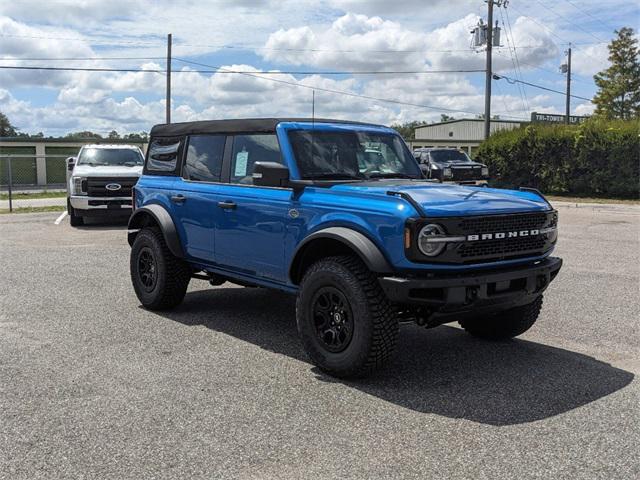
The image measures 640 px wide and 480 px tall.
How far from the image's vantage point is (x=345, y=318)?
482 cm

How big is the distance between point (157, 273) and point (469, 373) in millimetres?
3424

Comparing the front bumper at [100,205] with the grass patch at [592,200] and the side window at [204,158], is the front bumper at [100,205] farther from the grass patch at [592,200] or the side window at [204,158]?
the grass patch at [592,200]

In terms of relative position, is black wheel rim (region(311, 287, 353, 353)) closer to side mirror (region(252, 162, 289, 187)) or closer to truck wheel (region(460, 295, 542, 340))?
side mirror (region(252, 162, 289, 187))

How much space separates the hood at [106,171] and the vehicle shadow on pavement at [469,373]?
977cm

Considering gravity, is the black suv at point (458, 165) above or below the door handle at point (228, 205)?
above

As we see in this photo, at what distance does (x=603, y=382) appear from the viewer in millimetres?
4781

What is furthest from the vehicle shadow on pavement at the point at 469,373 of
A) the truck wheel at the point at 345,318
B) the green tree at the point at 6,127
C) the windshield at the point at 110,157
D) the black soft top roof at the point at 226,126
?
the green tree at the point at 6,127

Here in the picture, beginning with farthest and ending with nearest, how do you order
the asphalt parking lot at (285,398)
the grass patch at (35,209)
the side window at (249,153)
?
the grass patch at (35,209)
the side window at (249,153)
the asphalt parking lot at (285,398)

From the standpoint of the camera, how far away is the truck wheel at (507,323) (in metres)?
5.58

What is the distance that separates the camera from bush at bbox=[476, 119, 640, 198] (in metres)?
24.1

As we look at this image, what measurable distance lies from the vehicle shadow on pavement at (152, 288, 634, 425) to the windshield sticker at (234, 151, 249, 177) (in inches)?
58.3

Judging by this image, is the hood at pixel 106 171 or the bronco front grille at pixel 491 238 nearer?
the bronco front grille at pixel 491 238

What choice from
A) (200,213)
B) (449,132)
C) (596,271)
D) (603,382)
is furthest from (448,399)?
(449,132)

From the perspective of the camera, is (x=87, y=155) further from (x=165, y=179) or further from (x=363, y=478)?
(x=363, y=478)
